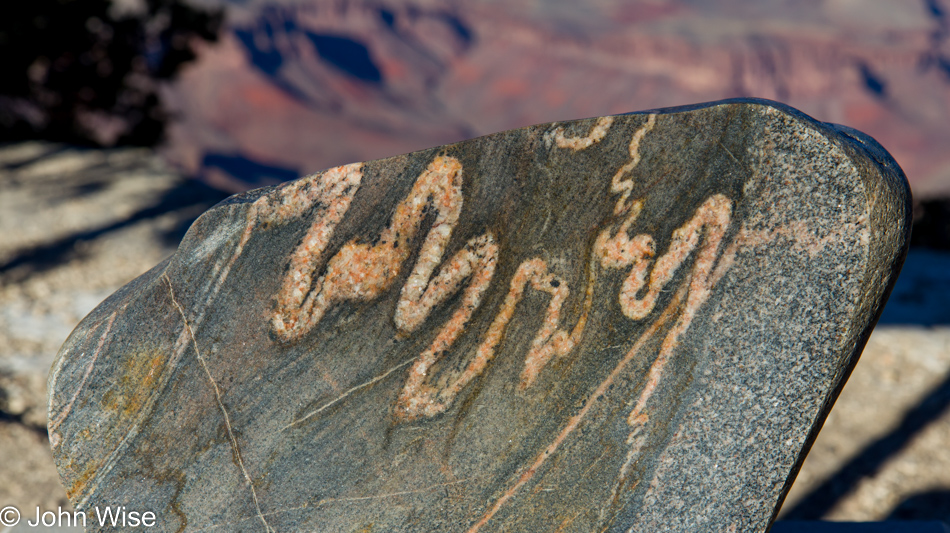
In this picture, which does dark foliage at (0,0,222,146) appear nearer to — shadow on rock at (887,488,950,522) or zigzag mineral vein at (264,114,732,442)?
zigzag mineral vein at (264,114,732,442)

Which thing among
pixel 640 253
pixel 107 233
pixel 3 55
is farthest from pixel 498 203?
pixel 3 55

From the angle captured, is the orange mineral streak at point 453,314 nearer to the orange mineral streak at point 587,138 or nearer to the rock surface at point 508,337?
the rock surface at point 508,337

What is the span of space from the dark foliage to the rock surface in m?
6.81

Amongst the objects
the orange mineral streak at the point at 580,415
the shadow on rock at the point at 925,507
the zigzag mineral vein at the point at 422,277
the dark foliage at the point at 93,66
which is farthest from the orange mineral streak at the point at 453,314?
the dark foliage at the point at 93,66

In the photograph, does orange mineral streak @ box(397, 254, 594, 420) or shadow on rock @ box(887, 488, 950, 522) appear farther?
shadow on rock @ box(887, 488, 950, 522)

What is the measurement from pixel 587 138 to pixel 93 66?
8.11 meters

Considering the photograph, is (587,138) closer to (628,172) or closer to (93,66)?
(628,172)

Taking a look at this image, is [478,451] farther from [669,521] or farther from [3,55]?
[3,55]

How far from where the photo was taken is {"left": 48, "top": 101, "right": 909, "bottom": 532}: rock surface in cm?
143

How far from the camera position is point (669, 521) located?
1.55m

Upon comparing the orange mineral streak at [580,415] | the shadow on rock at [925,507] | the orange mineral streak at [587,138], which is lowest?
the shadow on rock at [925,507]

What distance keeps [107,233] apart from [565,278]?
5.07 metres

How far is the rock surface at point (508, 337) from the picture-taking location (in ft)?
4.68

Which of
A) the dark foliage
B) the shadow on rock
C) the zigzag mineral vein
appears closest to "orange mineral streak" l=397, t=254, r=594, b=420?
the zigzag mineral vein
